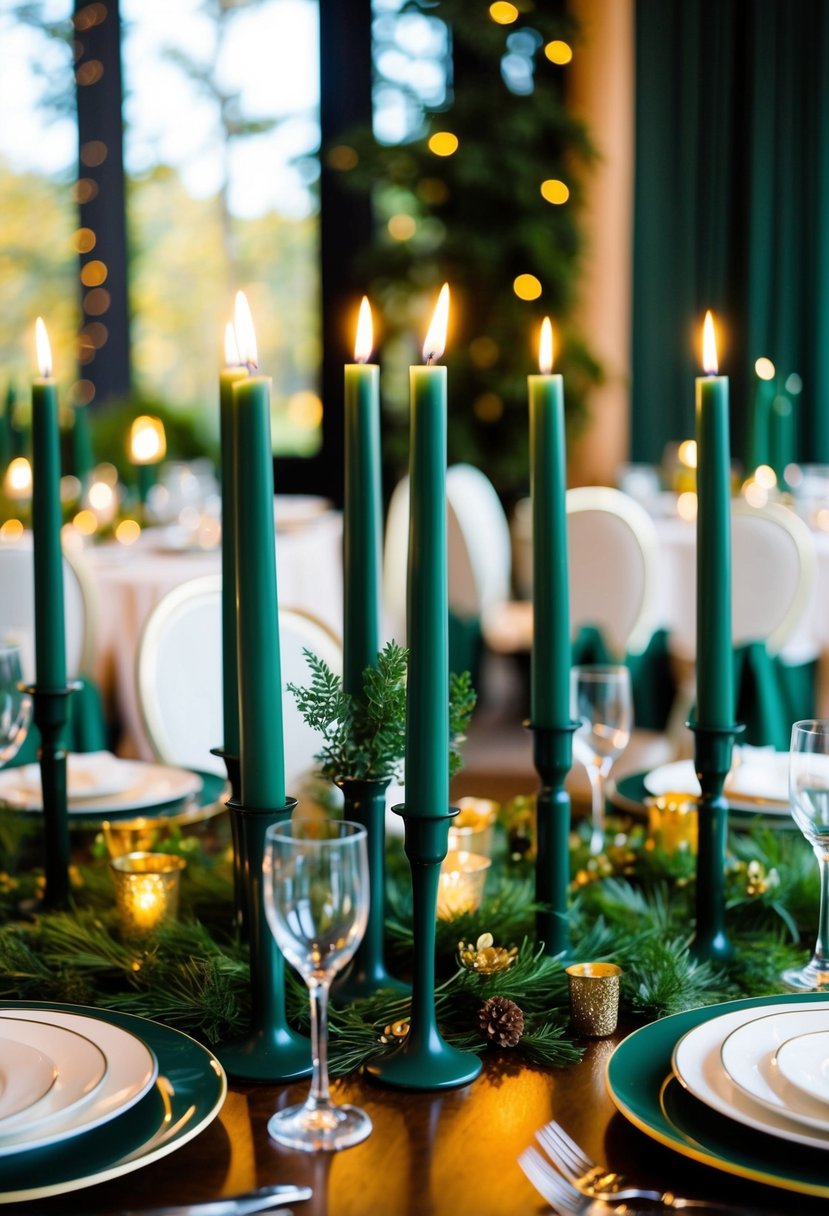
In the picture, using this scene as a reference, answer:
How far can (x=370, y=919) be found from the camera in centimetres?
97

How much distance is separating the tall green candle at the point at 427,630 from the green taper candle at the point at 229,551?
176 millimetres

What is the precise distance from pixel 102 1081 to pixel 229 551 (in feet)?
1.53

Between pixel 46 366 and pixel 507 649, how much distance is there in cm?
353

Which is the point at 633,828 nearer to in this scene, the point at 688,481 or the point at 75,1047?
the point at 75,1047

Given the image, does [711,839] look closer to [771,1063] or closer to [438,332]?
[771,1063]

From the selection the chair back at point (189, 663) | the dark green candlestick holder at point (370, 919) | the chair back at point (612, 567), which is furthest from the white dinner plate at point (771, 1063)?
the chair back at point (612, 567)

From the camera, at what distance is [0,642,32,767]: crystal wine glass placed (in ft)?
4.10

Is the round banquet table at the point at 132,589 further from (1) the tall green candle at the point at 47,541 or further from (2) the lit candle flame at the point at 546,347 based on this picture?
(2) the lit candle flame at the point at 546,347

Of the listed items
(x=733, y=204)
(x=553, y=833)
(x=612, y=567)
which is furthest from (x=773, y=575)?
(x=733, y=204)

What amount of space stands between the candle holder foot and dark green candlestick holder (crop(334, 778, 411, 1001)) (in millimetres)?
118

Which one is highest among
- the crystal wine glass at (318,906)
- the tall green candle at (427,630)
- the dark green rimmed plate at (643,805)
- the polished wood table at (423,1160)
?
the tall green candle at (427,630)

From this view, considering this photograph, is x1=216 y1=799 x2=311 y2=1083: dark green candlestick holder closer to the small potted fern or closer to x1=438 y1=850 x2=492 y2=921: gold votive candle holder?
the small potted fern

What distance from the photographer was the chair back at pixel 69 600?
121 inches

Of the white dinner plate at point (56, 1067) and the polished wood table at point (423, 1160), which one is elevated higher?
the white dinner plate at point (56, 1067)
